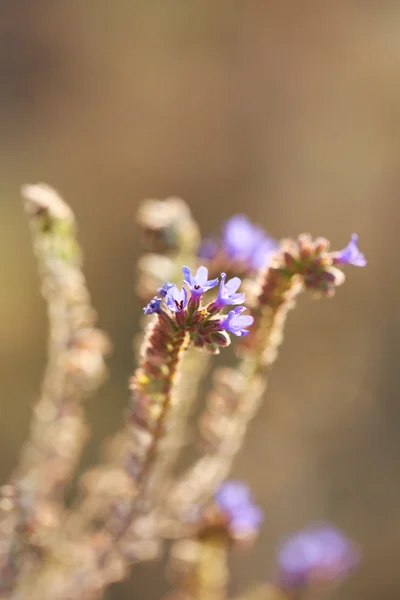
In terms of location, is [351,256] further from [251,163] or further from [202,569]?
[251,163]

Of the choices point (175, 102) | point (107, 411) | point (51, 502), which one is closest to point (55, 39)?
point (175, 102)

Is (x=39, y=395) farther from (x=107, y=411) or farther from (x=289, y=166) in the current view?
(x=289, y=166)

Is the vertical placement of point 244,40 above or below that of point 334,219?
above

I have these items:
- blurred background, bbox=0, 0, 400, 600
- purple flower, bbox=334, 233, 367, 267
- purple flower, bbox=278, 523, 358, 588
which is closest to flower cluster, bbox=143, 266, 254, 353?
purple flower, bbox=334, 233, 367, 267

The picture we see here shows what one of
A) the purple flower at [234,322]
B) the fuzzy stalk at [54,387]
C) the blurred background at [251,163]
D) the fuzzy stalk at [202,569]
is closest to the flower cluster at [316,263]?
the purple flower at [234,322]

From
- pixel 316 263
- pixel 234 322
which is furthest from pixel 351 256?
pixel 234 322

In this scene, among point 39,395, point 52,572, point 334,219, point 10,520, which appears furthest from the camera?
point 334,219

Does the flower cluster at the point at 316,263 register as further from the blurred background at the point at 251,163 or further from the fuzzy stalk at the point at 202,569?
the blurred background at the point at 251,163
